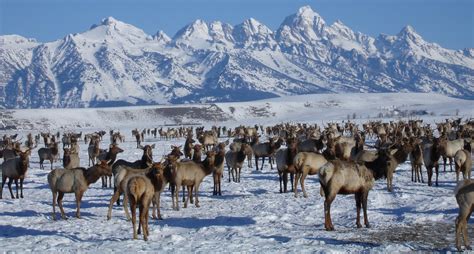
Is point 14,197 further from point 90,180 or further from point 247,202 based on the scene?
point 247,202

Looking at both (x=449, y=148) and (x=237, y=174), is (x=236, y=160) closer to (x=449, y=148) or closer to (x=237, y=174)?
(x=237, y=174)

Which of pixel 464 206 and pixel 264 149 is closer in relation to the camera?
pixel 464 206

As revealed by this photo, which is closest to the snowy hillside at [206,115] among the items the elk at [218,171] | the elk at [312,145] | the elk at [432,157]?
the elk at [312,145]

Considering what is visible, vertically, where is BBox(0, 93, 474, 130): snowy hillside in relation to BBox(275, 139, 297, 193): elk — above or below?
above

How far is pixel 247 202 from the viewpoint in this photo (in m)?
19.6

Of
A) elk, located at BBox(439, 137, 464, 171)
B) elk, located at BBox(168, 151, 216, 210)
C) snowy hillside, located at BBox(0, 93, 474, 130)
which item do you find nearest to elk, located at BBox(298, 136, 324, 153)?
elk, located at BBox(439, 137, 464, 171)

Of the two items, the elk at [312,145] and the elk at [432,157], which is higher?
the elk at [312,145]

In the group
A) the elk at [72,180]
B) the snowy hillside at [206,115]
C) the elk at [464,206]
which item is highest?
the snowy hillside at [206,115]

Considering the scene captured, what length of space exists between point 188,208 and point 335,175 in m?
6.08

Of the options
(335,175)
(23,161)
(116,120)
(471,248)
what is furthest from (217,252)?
(116,120)

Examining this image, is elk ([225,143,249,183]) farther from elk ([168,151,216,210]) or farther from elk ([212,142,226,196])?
A: elk ([168,151,216,210])

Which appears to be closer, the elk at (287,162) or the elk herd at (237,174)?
the elk herd at (237,174)

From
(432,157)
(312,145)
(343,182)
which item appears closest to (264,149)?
(312,145)

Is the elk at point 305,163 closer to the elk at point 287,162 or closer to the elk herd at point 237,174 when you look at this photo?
the elk herd at point 237,174
